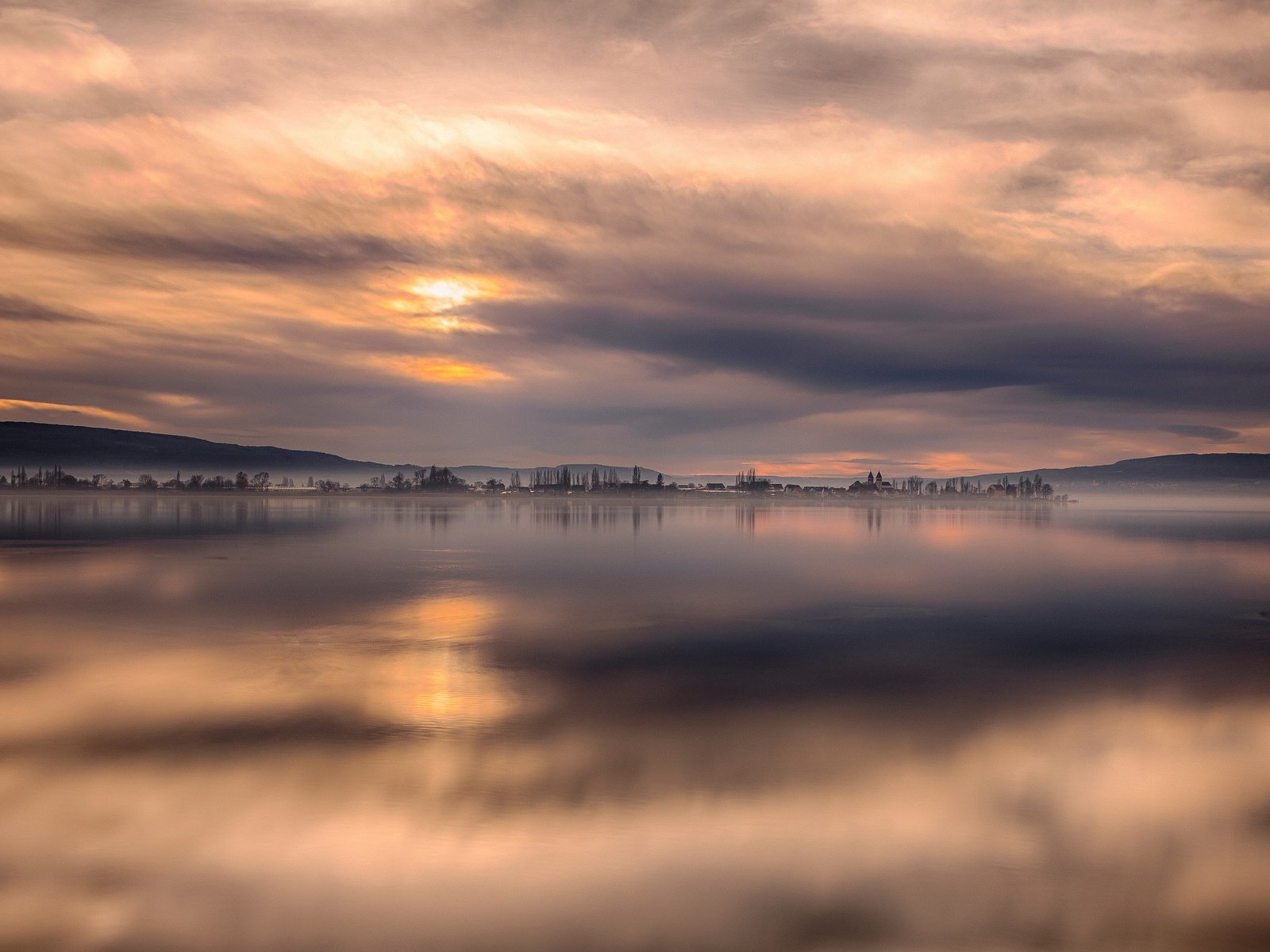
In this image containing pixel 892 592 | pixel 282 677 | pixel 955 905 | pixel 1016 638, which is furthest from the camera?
pixel 892 592

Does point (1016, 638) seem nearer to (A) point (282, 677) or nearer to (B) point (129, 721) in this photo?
(A) point (282, 677)

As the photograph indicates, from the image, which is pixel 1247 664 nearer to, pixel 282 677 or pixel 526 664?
pixel 526 664

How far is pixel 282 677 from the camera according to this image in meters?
19.9

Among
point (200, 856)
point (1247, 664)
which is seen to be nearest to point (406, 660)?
point (200, 856)

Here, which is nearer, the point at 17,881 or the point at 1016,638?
the point at 17,881

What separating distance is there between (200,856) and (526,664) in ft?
39.0

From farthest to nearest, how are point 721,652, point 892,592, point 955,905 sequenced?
point 892,592 < point 721,652 < point 955,905

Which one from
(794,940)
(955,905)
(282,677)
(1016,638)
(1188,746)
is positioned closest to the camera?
(794,940)

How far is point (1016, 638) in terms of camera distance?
86.8 feet

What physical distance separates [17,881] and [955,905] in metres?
9.70

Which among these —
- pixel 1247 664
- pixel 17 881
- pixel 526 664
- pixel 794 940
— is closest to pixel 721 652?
pixel 526 664

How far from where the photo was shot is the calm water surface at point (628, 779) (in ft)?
30.1

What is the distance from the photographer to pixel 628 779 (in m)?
13.2

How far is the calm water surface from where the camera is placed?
9.17 meters
